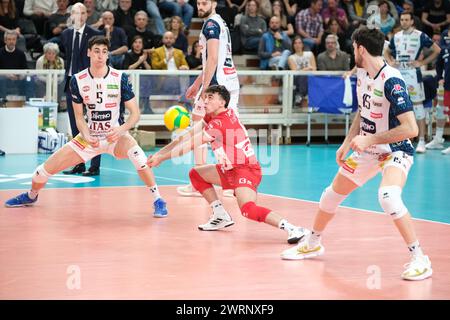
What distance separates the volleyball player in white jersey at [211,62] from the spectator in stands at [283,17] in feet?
32.0

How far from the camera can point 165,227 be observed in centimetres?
875

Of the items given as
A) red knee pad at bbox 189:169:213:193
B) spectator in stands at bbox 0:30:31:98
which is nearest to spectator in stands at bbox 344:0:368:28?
spectator in stands at bbox 0:30:31:98

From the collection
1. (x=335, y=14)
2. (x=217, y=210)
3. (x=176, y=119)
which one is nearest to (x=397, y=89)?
(x=217, y=210)

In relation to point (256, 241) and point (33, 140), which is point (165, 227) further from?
point (33, 140)

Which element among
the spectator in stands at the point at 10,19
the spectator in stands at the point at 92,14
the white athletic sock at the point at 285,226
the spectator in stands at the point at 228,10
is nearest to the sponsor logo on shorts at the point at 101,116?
the white athletic sock at the point at 285,226

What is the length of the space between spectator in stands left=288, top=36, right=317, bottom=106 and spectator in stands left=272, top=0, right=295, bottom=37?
133cm

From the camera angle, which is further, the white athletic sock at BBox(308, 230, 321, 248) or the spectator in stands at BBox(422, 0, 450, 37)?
the spectator in stands at BBox(422, 0, 450, 37)

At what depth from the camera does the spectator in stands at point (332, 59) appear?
1875 cm

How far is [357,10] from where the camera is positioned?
22.3 m

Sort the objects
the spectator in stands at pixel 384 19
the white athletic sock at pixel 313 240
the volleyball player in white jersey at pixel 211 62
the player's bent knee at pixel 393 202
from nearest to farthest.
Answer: the player's bent knee at pixel 393 202 < the white athletic sock at pixel 313 240 < the volleyball player in white jersey at pixel 211 62 < the spectator in stands at pixel 384 19

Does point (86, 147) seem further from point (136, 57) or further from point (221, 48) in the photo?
point (136, 57)

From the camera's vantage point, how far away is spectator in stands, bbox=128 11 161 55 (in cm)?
1826

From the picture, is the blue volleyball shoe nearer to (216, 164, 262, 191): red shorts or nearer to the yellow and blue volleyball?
Answer: the yellow and blue volleyball

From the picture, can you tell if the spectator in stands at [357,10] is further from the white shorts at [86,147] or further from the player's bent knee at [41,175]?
the player's bent knee at [41,175]
